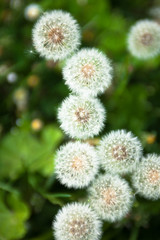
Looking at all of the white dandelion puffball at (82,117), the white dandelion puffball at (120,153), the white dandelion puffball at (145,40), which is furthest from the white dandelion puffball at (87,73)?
the white dandelion puffball at (145,40)

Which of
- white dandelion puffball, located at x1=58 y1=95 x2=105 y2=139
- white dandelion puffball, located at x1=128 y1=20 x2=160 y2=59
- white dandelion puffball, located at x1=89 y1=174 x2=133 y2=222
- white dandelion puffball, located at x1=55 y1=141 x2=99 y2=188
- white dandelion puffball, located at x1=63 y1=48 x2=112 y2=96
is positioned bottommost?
white dandelion puffball, located at x1=89 y1=174 x2=133 y2=222

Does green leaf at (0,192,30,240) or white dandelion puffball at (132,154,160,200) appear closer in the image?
white dandelion puffball at (132,154,160,200)

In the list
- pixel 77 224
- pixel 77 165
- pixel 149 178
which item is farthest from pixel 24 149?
pixel 149 178

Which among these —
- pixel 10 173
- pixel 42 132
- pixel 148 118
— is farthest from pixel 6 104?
pixel 148 118

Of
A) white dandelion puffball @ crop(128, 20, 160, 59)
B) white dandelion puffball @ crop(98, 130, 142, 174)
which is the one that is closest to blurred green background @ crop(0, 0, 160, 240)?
white dandelion puffball @ crop(128, 20, 160, 59)

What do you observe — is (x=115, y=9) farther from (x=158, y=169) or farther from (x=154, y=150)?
(x=158, y=169)

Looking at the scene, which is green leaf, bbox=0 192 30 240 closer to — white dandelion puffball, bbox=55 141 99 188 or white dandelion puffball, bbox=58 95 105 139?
white dandelion puffball, bbox=55 141 99 188

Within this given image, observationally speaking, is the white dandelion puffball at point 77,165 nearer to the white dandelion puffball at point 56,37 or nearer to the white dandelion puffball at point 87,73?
the white dandelion puffball at point 87,73
